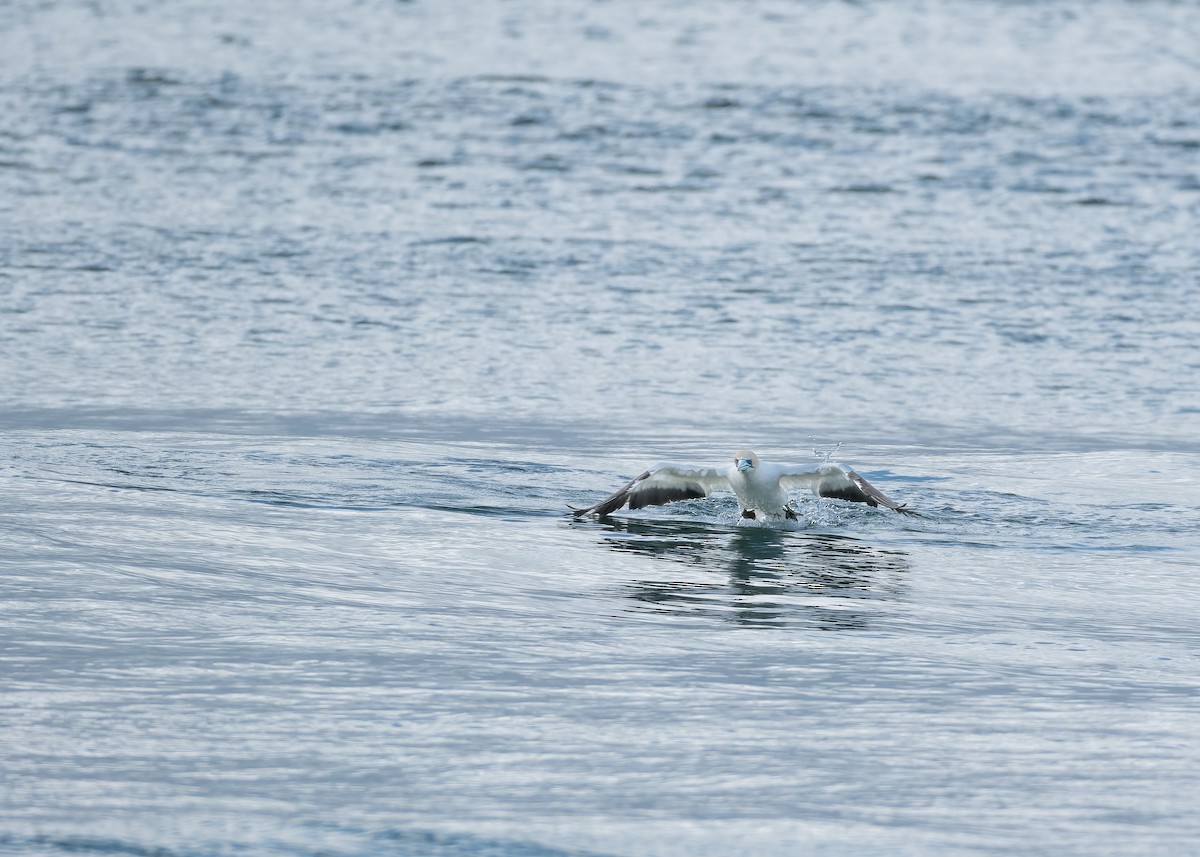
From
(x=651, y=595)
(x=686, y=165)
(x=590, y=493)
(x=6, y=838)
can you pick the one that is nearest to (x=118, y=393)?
(x=590, y=493)

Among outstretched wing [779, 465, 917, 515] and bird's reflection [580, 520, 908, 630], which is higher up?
outstretched wing [779, 465, 917, 515]

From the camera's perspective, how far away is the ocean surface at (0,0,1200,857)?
19.3 feet

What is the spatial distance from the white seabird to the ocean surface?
13 centimetres

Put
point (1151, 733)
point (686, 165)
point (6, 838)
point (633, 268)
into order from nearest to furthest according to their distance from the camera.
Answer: point (6, 838) → point (1151, 733) → point (633, 268) → point (686, 165)

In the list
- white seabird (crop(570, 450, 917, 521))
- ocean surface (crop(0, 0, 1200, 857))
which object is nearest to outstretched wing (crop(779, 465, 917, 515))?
white seabird (crop(570, 450, 917, 521))

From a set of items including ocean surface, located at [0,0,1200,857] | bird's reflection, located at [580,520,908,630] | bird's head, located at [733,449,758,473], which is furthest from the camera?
bird's head, located at [733,449,758,473]

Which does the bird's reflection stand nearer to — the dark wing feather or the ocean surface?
the ocean surface

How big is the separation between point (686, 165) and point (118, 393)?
10.2 m

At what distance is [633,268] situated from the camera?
16875mm

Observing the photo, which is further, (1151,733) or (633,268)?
(633,268)

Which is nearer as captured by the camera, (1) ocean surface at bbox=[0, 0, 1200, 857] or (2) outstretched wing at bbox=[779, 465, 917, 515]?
(1) ocean surface at bbox=[0, 0, 1200, 857]

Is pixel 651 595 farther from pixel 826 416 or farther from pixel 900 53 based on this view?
pixel 900 53

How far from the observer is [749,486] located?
32.6 ft

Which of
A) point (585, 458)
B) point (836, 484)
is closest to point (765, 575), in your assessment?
point (836, 484)
